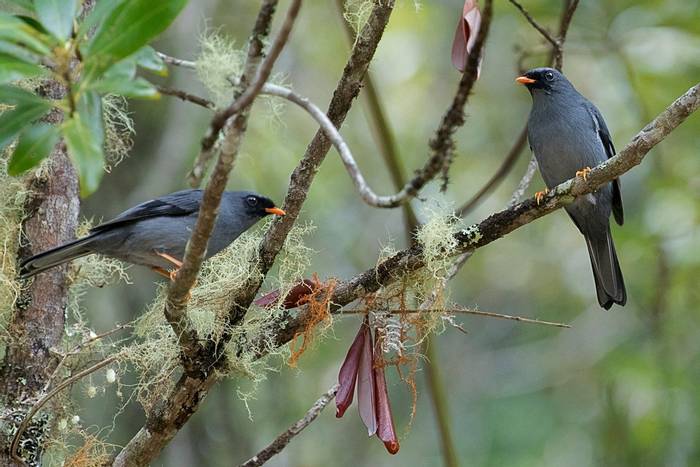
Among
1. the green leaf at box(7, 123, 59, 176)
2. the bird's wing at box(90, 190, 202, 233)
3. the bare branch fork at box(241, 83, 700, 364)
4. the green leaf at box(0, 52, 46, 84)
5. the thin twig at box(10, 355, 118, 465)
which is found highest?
the green leaf at box(0, 52, 46, 84)

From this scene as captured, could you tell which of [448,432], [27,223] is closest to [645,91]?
[448,432]

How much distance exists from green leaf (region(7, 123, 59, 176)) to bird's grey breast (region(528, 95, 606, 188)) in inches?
138

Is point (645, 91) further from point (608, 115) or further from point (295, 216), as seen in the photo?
point (295, 216)

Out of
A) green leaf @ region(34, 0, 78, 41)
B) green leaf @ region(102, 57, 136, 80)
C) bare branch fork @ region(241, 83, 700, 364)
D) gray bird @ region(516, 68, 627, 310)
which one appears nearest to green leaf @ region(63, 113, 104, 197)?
green leaf @ region(102, 57, 136, 80)

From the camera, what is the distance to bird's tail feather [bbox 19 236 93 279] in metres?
3.63

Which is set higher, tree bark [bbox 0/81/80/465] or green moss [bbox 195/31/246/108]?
green moss [bbox 195/31/246/108]

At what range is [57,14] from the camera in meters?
2.21

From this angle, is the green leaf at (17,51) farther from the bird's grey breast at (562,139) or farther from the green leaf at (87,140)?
the bird's grey breast at (562,139)

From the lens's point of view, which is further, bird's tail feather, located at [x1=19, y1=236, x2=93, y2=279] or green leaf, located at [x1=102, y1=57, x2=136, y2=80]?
bird's tail feather, located at [x1=19, y1=236, x2=93, y2=279]

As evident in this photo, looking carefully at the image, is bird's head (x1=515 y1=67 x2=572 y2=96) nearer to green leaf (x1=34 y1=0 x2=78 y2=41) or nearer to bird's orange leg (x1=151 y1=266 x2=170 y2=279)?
→ bird's orange leg (x1=151 y1=266 x2=170 y2=279)

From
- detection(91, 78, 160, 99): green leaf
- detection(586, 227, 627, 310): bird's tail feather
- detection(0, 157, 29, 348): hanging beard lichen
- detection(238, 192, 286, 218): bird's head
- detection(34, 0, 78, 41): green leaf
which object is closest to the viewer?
detection(91, 78, 160, 99): green leaf

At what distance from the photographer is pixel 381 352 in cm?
338

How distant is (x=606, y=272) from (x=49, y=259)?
3137 mm

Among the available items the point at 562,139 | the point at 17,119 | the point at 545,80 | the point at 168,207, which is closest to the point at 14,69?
the point at 17,119
